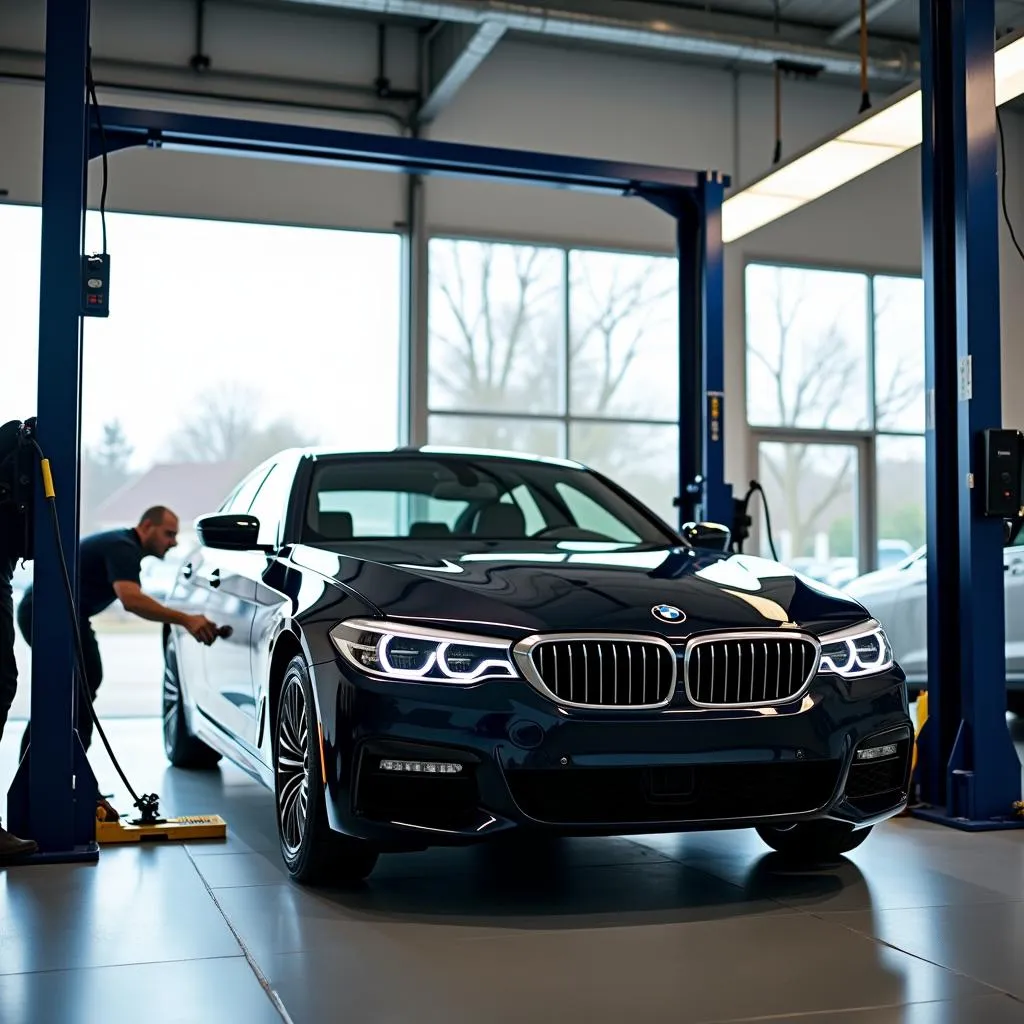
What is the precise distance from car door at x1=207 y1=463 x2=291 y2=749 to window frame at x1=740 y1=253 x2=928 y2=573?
9347 mm

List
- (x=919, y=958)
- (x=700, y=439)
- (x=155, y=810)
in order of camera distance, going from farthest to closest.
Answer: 1. (x=700, y=439)
2. (x=155, y=810)
3. (x=919, y=958)

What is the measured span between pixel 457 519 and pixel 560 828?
6.77 ft

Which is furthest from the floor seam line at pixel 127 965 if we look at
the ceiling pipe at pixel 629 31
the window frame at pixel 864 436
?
the window frame at pixel 864 436

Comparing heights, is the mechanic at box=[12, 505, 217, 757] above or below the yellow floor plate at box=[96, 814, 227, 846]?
above

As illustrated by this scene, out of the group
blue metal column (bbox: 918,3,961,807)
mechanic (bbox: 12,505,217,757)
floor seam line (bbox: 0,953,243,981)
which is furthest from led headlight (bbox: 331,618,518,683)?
blue metal column (bbox: 918,3,961,807)

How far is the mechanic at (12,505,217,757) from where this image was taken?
6.22 meters

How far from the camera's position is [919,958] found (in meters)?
3.56

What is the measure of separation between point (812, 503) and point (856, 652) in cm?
1097

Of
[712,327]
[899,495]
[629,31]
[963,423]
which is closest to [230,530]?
[963,423]

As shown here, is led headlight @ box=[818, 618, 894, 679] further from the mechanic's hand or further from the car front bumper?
the mechanic's hand

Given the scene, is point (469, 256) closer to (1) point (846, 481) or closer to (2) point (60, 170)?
(1) point (846, 481)

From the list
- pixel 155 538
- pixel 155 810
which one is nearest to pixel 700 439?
pixel 155 538

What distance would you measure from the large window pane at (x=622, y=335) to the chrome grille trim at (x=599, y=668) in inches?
396

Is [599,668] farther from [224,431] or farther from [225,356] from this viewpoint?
[225,356]
